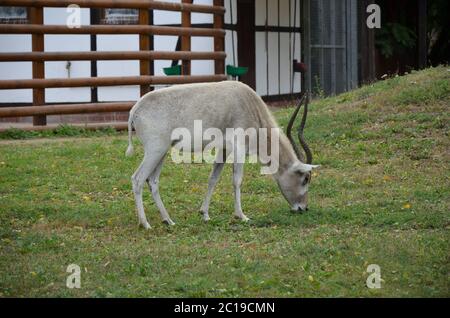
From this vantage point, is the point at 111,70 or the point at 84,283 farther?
the point at 111,70

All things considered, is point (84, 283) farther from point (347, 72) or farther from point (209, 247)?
point (347, 72)

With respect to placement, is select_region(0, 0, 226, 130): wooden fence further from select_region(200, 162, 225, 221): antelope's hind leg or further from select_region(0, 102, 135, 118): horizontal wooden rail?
select_region(200, 162, 225, 221): antelope's hind leg

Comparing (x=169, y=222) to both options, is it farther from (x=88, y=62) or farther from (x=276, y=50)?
(x=276, y=50)

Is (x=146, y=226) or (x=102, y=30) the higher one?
(x=102, y=30)

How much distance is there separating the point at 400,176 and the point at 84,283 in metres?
5.62

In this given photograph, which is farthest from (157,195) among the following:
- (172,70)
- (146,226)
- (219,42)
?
(219,42)

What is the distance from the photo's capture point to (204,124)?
9.49 m

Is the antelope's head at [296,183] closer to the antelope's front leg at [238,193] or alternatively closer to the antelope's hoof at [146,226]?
the antelope's front leg at [238,193]

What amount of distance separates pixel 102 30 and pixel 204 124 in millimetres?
6682

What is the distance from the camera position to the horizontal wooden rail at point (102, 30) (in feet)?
49.4

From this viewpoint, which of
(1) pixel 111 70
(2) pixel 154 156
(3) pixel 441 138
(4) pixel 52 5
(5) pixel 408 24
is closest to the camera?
(2) pixel 154 156

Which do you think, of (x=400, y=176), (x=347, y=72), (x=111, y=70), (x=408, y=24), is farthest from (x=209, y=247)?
(x=408, y=24)

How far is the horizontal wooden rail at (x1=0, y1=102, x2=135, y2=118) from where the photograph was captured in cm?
1497

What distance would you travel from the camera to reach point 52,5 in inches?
599
